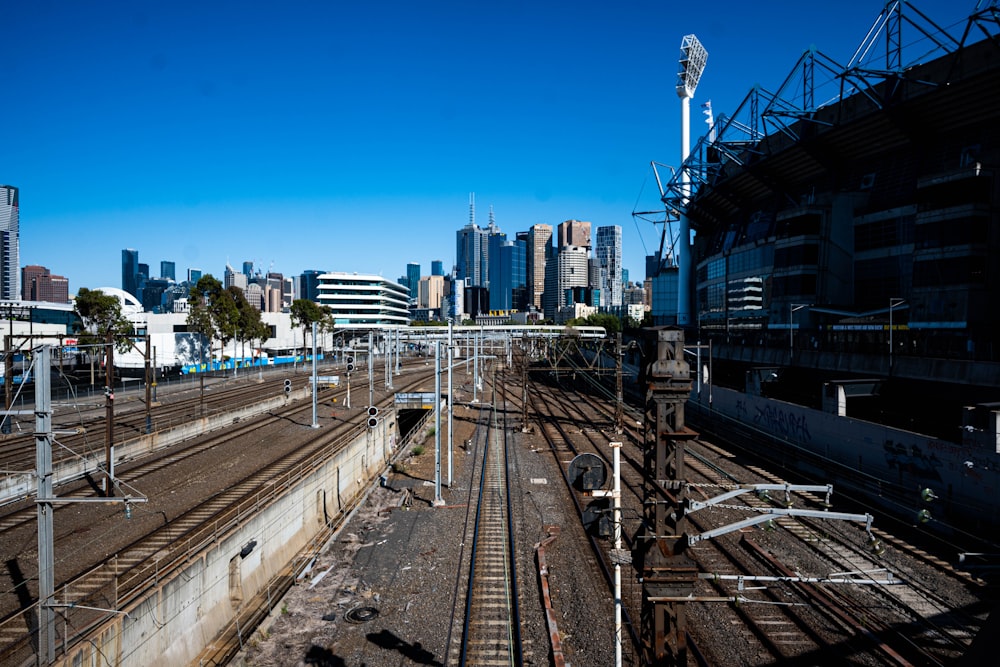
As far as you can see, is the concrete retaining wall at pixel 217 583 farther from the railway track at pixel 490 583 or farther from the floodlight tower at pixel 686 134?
the floodlight tower at pixel 686 134

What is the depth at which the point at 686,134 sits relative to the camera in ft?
335

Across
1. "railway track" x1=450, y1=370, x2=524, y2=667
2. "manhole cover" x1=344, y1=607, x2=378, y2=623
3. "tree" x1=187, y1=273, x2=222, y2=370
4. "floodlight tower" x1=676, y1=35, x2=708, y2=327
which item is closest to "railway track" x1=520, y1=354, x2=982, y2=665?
"railway track" x1=450, y1=370, x2=524, y2=667

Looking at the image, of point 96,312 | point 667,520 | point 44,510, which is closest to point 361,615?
point 44,510

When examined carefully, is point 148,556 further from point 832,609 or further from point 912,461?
point 912,461

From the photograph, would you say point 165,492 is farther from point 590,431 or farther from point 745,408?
point 745,408

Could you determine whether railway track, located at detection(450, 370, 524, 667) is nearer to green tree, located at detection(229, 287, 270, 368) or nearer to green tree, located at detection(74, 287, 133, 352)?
green tree, located at detection(74, 287, 133, 352)

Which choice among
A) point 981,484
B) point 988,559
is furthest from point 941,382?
point 988,559

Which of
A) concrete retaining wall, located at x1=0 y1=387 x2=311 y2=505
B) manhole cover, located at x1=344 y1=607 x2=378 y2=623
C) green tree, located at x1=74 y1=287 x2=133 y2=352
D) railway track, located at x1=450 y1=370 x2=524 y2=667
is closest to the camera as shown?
railway track, located at x1=450 y1=370 x2=524 y2=667

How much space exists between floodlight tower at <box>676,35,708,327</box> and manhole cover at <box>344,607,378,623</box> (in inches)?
3312

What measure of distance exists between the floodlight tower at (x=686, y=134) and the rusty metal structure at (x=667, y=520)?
87.0 m

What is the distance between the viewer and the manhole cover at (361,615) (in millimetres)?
14448

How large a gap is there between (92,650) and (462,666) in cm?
683

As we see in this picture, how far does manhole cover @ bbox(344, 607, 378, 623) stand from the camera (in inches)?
569

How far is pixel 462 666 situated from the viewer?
1243 cm
